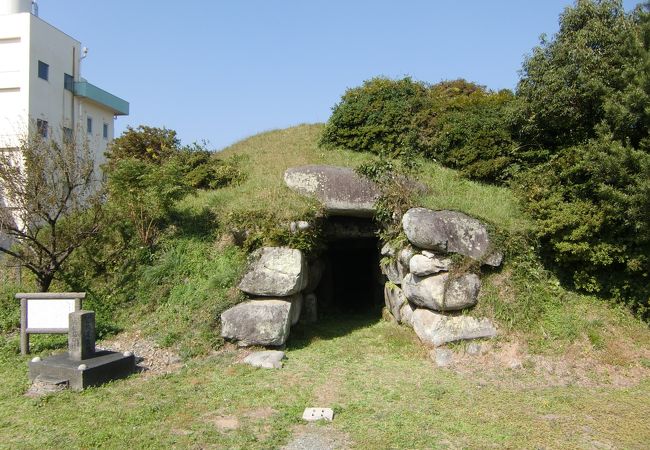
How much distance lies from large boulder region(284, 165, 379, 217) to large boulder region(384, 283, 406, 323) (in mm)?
1644

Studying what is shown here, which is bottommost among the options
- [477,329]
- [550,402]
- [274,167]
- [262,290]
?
[550,402]

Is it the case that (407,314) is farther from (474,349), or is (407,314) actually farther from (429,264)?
(474,349)

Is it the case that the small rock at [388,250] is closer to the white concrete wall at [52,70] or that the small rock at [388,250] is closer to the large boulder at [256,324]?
the large boulder at [256,324]

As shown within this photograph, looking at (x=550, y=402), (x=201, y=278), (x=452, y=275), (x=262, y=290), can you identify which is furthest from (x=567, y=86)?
(x=201, y=278)

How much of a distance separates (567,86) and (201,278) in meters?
8.34

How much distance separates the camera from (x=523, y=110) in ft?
35.9

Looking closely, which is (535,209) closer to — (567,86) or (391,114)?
(567,86)

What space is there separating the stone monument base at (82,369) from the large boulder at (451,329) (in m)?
5.01

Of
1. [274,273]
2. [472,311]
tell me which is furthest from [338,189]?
[472,311]

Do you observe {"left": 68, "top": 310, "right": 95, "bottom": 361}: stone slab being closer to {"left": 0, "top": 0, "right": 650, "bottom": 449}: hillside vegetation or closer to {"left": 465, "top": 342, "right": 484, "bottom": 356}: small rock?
{"left": 0, "top": 0, "right": 650, "bottom": 449}: hillside vegetation

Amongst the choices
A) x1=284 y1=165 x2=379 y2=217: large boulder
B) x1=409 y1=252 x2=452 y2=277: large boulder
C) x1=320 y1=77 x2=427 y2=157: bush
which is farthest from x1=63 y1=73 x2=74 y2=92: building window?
x1=409 y1=252 x2=452 y2=277: large boulder

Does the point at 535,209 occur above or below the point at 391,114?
below

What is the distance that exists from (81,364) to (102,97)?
25.5m

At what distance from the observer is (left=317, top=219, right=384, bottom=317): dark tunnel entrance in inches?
453
